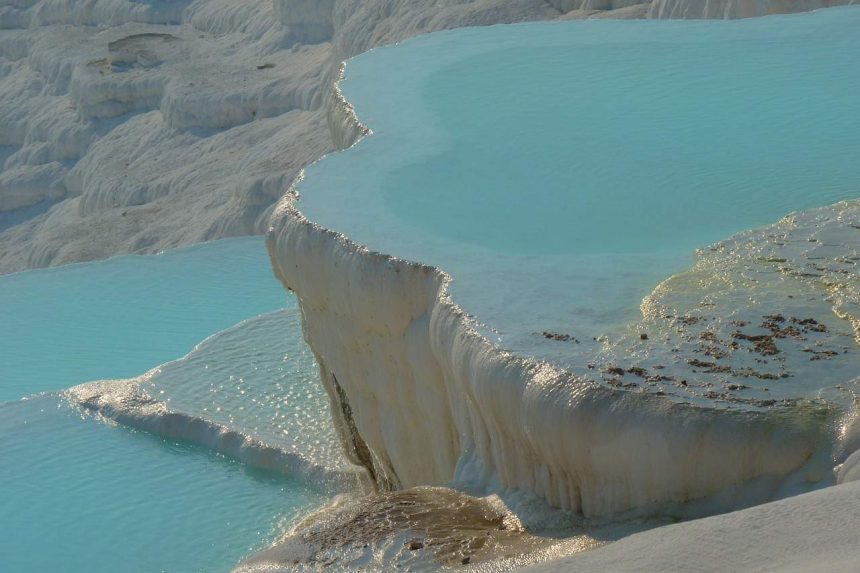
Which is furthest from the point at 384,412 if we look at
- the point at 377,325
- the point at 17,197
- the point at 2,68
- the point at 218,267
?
the point at 2,68

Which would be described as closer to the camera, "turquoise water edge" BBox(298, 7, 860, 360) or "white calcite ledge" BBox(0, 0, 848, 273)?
"turquoise water edge" BBox(298, 7, 860, 360)

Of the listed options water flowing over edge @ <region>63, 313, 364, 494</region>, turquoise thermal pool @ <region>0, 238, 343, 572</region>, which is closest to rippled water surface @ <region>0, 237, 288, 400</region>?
turquoise thermal pool @ <region>0, 238, 343, 572</region>

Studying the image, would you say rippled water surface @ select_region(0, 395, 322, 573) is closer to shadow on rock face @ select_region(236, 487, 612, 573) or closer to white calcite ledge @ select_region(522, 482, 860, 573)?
shadow on rock face @ select_region(236, 487, 612, 573)

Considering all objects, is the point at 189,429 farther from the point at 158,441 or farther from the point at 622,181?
the point at 622,181

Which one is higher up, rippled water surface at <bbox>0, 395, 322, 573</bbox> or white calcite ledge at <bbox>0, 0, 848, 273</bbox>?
rippled water surface at <bbox>0, 395, 322, 573</bbox>

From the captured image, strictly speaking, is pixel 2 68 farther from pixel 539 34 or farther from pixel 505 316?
pixel 505 316

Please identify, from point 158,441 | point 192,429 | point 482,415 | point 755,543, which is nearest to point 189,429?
point 192,429
